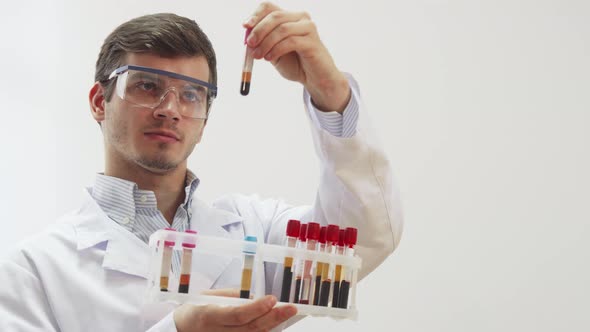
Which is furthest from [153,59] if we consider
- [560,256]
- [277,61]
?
[560,256]

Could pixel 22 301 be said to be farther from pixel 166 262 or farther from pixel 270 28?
pixel 270 28

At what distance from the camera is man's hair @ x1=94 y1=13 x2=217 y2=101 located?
1.40 meters

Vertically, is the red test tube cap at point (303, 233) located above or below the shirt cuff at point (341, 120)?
below

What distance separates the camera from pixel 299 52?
3.87ft

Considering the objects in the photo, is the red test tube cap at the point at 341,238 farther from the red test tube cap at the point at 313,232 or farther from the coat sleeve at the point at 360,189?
the coat sleeve at the point at 360,189

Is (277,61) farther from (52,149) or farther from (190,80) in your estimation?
(52,149)

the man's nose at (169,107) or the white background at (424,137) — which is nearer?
the man's nose at (169,107)

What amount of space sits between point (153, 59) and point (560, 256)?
4.48 feet

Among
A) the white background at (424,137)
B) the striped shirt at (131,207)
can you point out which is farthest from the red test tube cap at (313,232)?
the white background at (424,137)

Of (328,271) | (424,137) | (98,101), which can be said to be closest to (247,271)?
(328,271)

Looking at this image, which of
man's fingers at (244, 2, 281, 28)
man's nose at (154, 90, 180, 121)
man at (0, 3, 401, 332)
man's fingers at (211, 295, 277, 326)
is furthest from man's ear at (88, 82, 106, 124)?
man's fingers at (211, 295, 277, 326)

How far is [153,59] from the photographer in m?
1.39

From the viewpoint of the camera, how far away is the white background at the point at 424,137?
1.99 meters

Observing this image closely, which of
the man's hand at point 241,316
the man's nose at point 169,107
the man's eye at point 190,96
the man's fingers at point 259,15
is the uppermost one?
the man's fingers at point 259,15
